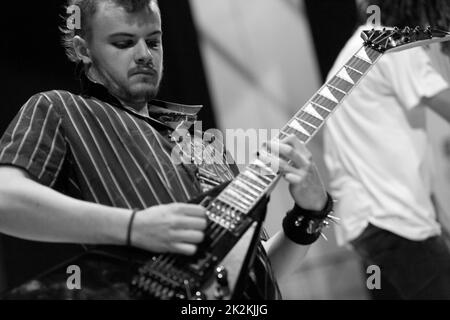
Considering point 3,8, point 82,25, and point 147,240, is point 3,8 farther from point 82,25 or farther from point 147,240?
point 147,240

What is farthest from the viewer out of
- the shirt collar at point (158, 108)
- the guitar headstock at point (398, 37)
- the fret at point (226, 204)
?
the guitar headstock at point (398, 37)

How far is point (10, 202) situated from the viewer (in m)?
1.51

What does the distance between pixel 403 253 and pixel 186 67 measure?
206 cm

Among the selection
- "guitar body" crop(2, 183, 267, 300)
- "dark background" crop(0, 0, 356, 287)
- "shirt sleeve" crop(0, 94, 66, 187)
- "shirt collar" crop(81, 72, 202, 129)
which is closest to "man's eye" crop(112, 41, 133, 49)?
"shirt collar" crop(81, 72, 202, 129)

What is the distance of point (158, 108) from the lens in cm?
196

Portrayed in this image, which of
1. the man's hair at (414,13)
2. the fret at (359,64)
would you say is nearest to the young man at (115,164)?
the fret at (359,64)

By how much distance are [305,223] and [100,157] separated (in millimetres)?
505

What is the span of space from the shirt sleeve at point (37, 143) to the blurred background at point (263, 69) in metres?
1.97

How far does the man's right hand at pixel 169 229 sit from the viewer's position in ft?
4.73

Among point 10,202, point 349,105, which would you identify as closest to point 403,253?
point 349,105

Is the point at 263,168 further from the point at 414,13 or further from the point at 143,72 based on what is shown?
the point at 414,13

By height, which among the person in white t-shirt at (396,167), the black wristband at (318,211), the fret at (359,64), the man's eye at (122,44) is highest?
the man's eye at (122,44)

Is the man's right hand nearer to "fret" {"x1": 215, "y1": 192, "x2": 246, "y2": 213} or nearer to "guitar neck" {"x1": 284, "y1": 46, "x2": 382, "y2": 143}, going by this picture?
"fret" {"x1": 215, "y1": 192, "x2": 246, "y2": 213}

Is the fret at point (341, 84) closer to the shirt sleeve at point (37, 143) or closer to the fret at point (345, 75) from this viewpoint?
the fret at point (345, 75)
